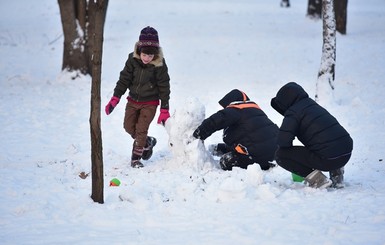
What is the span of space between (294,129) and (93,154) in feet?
6.58

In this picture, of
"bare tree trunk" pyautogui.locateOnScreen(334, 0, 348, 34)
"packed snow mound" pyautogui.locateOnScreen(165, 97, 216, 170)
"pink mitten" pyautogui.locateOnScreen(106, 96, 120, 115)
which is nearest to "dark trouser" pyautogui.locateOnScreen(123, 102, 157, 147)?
"pink mitten" pyautogui.locateOnScreen(106, 96, 120, 115)

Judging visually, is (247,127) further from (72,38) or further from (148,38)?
(72,38)

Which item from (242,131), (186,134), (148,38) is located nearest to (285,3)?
(148,38)

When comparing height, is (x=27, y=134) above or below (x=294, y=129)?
below

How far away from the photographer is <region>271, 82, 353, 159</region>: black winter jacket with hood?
17.1ft

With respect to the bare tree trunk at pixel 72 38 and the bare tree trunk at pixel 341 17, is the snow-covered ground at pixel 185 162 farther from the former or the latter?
the bare tree trunk at pixel 341 17

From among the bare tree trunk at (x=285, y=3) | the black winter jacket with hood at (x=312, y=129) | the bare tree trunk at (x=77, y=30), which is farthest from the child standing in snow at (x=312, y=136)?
the bare tree trunk at (x=285, y=3)

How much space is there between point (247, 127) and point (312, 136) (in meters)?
0.95

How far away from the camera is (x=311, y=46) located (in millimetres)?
16469

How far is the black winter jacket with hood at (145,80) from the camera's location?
21.6 ft

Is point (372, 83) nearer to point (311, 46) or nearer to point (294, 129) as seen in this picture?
point (311, 46)

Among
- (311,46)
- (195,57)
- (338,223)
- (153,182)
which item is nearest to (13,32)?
(195,57)

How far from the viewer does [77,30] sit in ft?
39.0

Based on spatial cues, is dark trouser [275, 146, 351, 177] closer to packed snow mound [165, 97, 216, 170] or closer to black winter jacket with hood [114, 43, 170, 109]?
packed snow mound [165, 97, 216, 170]
